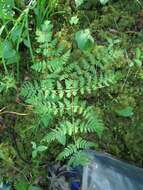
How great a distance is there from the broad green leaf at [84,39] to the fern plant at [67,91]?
5cm

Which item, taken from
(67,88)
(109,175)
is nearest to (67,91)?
(67,88)

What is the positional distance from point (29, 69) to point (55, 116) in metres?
0.28

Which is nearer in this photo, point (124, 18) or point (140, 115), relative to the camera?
point (140, 115)

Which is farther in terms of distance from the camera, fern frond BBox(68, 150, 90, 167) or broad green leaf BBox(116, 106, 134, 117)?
broad green leaf BBox(116, 106, 134, 117)

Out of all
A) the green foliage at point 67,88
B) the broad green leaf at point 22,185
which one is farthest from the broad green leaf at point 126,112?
the broad green leaf at point 22,185

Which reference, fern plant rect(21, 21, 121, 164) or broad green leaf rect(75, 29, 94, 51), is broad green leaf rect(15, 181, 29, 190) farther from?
broad green leaf rect(75, 29, 94, 51)

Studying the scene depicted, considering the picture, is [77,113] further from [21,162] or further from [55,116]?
[21,162]

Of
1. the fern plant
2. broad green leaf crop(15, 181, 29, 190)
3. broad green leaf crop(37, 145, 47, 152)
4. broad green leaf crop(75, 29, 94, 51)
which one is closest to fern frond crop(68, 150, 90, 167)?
the fern plant

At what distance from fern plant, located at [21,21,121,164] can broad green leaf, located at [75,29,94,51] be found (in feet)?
0.17

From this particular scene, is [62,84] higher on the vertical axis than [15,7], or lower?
lower

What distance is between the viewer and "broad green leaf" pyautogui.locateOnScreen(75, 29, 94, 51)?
1973 mm

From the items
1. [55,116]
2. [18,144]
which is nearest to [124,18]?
[55,116]

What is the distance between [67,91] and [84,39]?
0.25 meters

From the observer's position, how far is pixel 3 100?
2.11m
